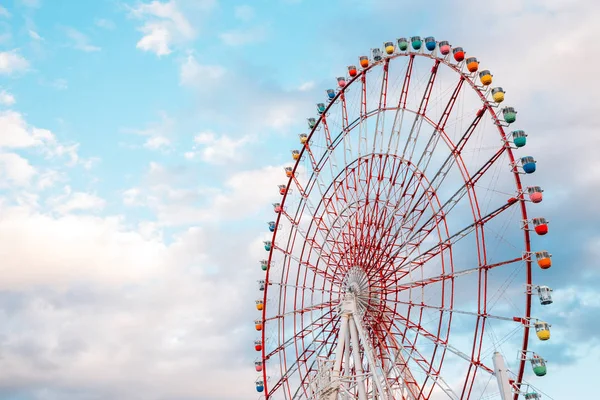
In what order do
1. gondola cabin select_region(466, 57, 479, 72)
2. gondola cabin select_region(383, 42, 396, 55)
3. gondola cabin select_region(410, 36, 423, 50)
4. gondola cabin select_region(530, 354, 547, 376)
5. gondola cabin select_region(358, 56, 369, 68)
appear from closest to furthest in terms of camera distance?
gondola cabin select_region(530, 354, 547, 376), gondola cabin select_region(466, 57, 479, 72), gondola cabin select_region(410, 36, 423, 50), gondola cabin select_region(383, 42, 396, 55), gondola cabin select_region(358, 56, 369, 68)

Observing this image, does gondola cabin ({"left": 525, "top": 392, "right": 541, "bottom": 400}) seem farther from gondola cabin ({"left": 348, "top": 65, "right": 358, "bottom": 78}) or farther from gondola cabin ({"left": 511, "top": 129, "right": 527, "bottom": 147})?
gondola cabin ({"left": 348, "top": 65, "right": 358, "bottom": 78})

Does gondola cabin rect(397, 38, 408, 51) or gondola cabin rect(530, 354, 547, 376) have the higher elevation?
gondola cabin rect(397, 38, 408, 51)

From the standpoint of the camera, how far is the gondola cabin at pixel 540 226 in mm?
29438

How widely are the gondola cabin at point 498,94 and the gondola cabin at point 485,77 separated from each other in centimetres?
54

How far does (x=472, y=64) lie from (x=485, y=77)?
97 cm

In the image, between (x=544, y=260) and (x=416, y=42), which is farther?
(x=416, y=42)

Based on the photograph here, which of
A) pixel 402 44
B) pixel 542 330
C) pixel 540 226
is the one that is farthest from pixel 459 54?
pixel 542 330

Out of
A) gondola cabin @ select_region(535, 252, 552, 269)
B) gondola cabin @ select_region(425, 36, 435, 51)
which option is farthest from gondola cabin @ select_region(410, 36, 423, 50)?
gondola cabin @ select_region(535, 252, 552, 269)

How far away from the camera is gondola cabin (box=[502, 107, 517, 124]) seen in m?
31.5

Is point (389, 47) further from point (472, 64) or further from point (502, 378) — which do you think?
point (502, 378)

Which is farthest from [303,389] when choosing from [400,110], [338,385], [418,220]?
[400,110]

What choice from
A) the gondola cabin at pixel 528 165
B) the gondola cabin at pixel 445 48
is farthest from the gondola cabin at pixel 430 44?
the gondola cabin at pixel 528 165

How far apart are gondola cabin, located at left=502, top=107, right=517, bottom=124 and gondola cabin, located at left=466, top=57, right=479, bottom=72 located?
2839mm

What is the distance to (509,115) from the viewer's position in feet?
103
